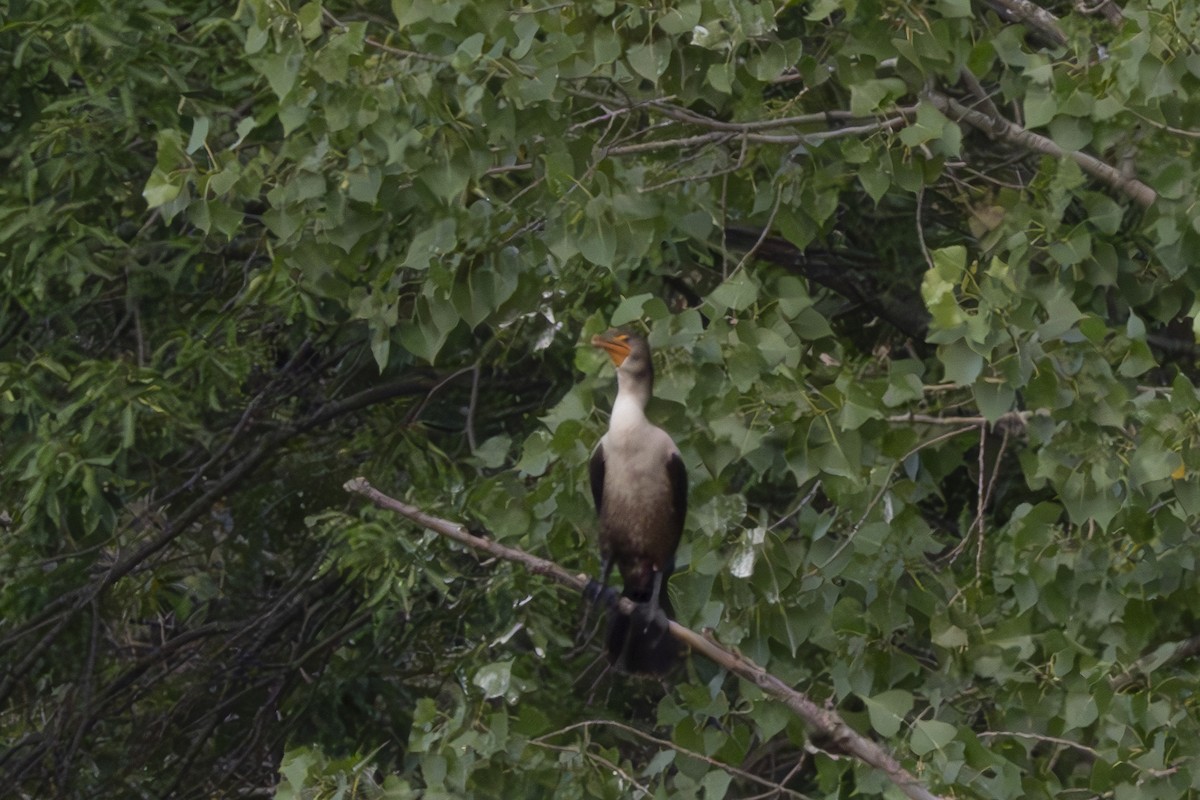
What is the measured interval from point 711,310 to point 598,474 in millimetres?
813

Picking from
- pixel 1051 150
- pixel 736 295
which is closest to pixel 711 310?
pixel 736 295

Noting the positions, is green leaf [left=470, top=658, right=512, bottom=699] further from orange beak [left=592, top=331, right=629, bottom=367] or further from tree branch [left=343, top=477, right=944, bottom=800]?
orange beak [left=592, top=331, right=629, bottom=367]

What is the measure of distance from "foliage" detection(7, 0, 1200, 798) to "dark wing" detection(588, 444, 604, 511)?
0.11 meters

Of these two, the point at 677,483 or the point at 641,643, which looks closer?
the point at 641,643

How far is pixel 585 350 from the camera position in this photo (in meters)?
3.85

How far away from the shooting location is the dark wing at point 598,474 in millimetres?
4151

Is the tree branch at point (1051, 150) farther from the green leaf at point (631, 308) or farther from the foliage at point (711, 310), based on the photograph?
the green leaf at point (631, 308)

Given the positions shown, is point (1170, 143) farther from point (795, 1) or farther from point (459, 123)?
point (459, 123)

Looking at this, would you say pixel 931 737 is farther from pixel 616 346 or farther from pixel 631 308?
pixel 616 346

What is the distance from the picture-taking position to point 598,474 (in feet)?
13.7

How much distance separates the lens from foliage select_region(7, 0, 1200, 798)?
11.4 feet

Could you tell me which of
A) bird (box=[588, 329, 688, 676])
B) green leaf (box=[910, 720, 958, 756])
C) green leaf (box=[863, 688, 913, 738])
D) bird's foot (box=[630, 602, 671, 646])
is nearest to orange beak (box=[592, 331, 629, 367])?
bird (box=[588, 329, 688, 676])

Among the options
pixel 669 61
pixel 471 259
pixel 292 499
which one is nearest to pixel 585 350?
pixel 471 259

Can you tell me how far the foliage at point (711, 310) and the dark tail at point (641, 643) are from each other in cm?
12
